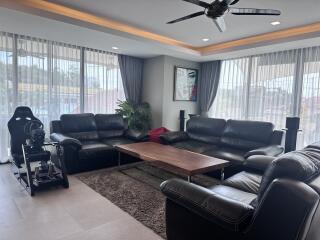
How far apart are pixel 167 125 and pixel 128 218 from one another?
11.3 ft

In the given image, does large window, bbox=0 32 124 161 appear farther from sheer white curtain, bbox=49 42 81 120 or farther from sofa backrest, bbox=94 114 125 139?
sofa backrest, bbox=94 114 125 139

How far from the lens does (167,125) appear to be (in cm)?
562

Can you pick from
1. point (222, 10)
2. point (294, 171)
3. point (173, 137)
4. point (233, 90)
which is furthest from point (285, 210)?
point (233, 90)

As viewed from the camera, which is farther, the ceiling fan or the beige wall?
the beige wall

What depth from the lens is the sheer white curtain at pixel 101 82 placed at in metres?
5.02

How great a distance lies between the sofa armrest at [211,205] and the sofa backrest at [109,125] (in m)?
3.15

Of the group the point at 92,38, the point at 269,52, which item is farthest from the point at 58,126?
the point at 269,52

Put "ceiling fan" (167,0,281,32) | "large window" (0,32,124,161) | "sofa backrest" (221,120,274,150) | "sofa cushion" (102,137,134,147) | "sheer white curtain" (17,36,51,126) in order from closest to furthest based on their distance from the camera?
1. "ceiling fan" (167,0,281,32)
2. "sofa backrest" (221,120,274,150)
3. "large window" (0,32,124,161)
4. "sheer white curtain" (17,36,51,126)
5. "sofa cushion" (102,137,134,147)

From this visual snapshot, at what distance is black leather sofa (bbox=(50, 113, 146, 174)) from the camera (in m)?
3.58

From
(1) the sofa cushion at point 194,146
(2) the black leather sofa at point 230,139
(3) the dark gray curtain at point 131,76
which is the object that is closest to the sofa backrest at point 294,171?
(2) the black leather sofa at point 230,139

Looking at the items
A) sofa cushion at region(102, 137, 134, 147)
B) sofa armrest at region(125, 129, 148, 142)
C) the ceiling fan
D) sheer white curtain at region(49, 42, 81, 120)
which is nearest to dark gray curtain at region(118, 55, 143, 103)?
sheer white curtain at region(49, 42, 81, 120)

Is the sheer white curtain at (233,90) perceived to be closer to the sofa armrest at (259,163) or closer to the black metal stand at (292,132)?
the black metal stand at (292,132)

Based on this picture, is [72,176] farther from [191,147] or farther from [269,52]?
[269,52]

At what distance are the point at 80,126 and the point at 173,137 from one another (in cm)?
184
